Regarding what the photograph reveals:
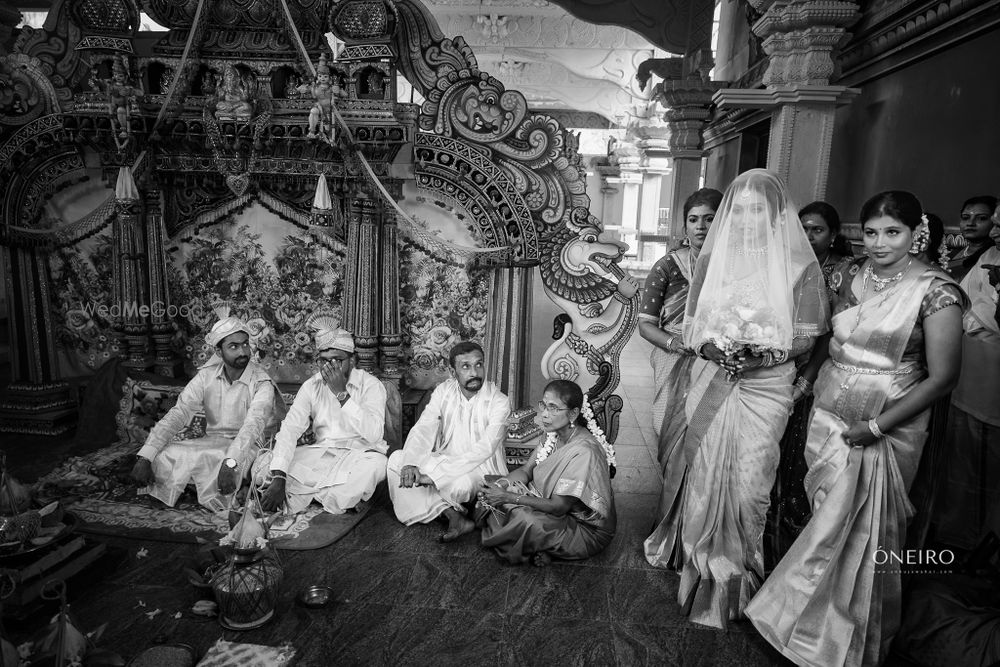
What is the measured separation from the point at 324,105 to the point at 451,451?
249 cm

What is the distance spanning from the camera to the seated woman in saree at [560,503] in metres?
3.52

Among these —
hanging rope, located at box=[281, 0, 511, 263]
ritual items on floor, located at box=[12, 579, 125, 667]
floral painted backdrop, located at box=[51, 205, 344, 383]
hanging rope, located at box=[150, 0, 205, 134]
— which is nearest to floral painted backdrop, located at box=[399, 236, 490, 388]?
hanging rope, located at box=[281, 0, 511, 263]

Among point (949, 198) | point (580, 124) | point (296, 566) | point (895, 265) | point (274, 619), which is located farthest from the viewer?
point (580, 124)

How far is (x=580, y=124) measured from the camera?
1966 centimetres

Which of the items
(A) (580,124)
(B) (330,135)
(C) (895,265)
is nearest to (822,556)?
(C) (895,265)

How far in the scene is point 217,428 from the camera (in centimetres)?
448

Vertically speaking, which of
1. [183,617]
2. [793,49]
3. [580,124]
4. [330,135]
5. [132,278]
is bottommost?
[183,617]

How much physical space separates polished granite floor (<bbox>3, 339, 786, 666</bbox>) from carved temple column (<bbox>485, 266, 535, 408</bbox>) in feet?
4.30

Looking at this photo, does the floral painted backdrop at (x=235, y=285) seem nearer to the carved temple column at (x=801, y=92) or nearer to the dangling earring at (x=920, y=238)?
the carved temple column at (x=801, y=92)

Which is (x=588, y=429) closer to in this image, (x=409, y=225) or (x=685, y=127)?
(x=409, y=225)

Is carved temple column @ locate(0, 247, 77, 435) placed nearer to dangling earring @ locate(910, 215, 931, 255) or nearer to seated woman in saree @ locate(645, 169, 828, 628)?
seated woman in saree @ locate(645, 169, 828, 628)

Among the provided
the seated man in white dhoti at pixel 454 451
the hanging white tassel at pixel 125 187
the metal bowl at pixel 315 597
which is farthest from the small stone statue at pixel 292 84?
the metal bowl at pixel 315 597

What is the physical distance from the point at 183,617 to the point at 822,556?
Result: 2911 millimetres

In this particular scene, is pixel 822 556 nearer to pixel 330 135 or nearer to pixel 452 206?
pixel 452 206
